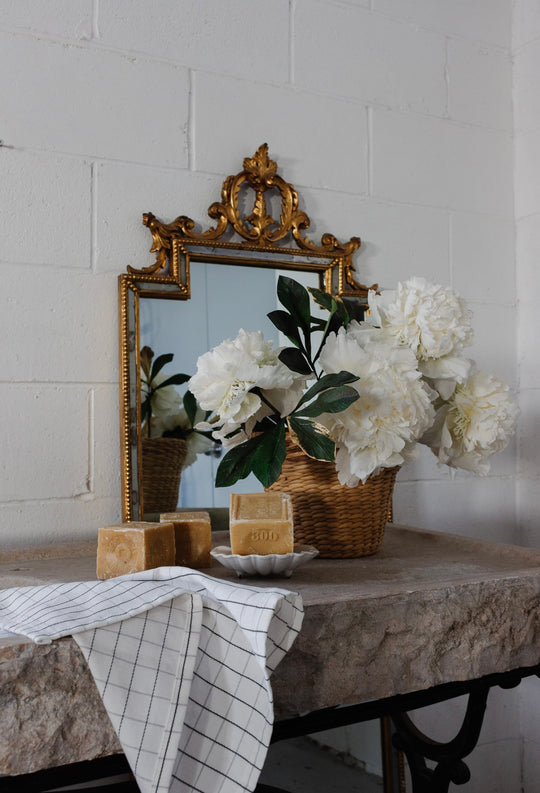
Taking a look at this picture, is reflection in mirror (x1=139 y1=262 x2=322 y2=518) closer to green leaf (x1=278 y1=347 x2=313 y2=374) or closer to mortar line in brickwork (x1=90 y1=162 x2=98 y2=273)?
mortar line in brickwork (x1=90 y1=162 x2=98 y2=273)

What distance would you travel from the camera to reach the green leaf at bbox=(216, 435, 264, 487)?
108cm

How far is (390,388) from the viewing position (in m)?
1.05

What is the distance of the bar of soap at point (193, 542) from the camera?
104 cm

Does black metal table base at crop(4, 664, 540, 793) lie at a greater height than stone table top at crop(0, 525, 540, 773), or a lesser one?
lesser

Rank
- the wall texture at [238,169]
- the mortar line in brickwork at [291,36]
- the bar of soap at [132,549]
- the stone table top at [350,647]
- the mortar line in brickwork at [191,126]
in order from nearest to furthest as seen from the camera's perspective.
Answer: the stone table top at [350,647] < the bar of soap at [132,549] < the wall texture at [238,169] < the mortar line in brickwork at [191,126] < the mortar line in brickwork at [291,36]

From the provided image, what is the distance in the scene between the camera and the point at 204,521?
1.05m

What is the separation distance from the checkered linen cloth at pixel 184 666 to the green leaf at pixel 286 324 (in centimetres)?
49

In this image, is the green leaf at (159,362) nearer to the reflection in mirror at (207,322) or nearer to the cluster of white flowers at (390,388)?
the reflection in mirror at (207,322)

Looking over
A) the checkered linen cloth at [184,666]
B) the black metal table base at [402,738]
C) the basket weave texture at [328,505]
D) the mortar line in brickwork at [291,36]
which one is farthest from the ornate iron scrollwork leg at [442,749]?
the mortar line in brickwork at [291,36]

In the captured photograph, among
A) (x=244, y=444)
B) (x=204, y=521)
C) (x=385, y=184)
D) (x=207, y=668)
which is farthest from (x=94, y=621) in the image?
(x=385, y=184)

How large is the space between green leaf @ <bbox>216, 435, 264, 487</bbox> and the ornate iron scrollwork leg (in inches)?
17.2

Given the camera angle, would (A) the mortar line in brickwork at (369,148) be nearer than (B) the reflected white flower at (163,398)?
No

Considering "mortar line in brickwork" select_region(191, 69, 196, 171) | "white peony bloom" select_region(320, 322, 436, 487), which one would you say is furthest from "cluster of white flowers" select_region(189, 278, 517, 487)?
"mortar line in brickwork" select_region(191, 69, 196, 171)

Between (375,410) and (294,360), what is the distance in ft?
0.52
